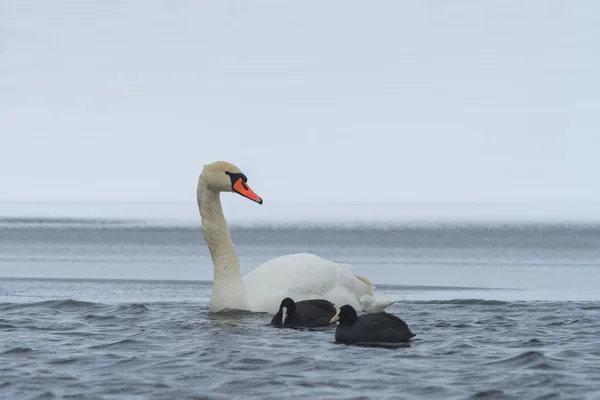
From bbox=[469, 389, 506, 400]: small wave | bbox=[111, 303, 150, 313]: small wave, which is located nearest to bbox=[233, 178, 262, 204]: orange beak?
bbox=[111, 303, 150, 313]: small wave

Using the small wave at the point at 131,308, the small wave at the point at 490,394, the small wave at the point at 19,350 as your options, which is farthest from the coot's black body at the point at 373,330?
the small wave at the point at 131,308

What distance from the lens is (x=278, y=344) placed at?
10.5 m

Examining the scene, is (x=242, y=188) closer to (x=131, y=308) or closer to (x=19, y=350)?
(x=131, y=308)

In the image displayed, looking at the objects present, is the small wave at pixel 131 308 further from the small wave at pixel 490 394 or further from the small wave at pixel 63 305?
the small wave at pixel 490 394

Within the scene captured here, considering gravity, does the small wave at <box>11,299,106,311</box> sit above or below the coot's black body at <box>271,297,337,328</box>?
below

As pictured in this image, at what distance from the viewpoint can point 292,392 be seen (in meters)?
8.17

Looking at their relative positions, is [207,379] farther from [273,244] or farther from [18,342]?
[273,244]

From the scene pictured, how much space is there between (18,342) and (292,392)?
3.53 metres

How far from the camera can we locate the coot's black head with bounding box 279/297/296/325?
459 inches

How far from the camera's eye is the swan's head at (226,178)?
515 inches

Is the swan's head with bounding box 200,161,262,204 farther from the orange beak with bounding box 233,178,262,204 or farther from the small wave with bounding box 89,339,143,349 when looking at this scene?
the small wave with bounding box 89,339,143,349

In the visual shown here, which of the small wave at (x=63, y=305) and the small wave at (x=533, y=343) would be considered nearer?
the small wave at (x=533, y=343)

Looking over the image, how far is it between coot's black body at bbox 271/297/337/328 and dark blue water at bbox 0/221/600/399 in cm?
18

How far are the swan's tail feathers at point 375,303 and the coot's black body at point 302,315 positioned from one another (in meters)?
0.96
